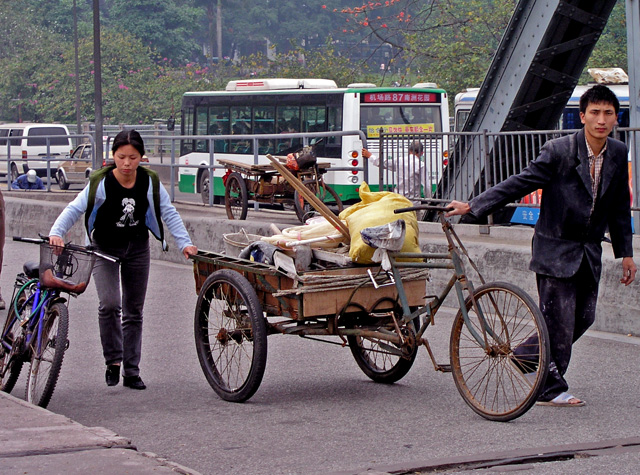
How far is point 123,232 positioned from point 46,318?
774 mm

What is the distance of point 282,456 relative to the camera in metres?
5.00

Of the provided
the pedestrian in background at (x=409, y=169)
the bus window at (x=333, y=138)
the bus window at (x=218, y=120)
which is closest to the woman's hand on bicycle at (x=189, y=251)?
the pedestrian in background at (x=409, y=169)

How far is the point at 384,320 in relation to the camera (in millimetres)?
6242

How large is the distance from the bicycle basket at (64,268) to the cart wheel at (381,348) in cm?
158

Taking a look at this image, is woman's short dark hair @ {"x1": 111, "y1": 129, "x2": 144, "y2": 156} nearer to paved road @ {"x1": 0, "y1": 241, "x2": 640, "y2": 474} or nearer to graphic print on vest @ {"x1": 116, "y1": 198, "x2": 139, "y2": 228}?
graphic print on vest @ {"x1": 116, "y1": 198, "x2": 139, "y2": 228}

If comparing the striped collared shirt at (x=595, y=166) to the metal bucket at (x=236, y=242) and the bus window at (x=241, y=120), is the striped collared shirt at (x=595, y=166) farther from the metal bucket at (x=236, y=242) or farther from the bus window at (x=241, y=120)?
the bus window at (x=241, y=120)

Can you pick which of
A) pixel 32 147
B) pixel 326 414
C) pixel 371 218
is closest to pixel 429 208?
pixel 371 218

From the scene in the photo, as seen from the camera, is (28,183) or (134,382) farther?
(28,183)

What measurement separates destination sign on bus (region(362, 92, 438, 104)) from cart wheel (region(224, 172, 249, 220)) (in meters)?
8.21

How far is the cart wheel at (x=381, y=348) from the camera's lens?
5.97 meters

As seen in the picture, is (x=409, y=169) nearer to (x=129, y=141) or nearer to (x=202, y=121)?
(x=129, y=141)

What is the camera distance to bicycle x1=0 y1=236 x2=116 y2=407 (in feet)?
19.3

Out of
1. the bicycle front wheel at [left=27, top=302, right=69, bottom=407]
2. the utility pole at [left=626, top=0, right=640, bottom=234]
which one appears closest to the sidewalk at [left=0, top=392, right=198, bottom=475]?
the bicycle front wheel at [left=27, top=302, right=69, bottom=407]

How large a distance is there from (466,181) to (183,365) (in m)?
4.96
